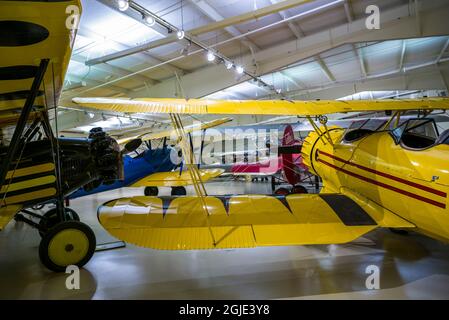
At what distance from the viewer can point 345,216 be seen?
297 centimetres

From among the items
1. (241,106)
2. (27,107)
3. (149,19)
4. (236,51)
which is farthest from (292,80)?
(27,107)

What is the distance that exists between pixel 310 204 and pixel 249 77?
17.7ft

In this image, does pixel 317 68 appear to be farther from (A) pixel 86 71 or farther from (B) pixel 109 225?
(B) pixel 109 225

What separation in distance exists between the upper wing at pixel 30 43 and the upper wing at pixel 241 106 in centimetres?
46

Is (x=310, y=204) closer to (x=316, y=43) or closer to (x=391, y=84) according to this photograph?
(x=316, y=43)

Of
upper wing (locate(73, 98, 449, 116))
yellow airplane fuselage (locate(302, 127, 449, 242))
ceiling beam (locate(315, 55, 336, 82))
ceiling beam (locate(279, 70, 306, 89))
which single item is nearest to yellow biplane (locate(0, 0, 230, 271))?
upper wing (locate(73, 98, 449, 116))

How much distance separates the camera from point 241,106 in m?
2.85

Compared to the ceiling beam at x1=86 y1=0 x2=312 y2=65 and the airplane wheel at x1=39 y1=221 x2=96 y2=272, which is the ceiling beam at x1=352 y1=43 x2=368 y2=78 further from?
the airplane wheel at x1=39 y1=221 x2=96 y2=272

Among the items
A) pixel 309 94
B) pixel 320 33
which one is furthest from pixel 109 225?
pixel 309 94

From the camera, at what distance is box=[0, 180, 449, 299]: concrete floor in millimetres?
2471

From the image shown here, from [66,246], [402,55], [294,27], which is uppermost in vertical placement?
[402,55]

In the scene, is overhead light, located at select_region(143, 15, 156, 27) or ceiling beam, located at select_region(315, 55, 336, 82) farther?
ceiling beam, located at select_region(315, 55, 336, 82)

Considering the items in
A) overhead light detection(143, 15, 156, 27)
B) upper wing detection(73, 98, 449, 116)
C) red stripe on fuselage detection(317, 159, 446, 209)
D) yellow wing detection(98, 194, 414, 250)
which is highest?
overhead light detection(143, 15, 156, 27)

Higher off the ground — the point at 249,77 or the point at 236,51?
the point at 236,51
